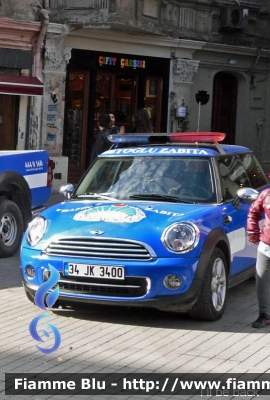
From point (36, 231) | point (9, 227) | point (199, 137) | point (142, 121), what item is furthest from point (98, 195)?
point (142, 121)

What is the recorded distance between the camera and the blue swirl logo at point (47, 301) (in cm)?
712

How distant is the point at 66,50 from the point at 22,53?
1.33m

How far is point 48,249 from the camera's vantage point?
798cm

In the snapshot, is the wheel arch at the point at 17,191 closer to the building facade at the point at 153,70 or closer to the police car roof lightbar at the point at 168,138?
the police car roof lightbar at the point at 168,138

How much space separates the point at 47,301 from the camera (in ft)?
26.8

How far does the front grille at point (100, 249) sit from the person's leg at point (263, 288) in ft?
3.15

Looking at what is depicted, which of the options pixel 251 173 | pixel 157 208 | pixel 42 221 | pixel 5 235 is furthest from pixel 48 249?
pixel 5 235

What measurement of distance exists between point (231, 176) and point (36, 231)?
226 centimetres

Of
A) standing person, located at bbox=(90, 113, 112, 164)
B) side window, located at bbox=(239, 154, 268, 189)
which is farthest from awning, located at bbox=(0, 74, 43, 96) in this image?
side window, located at bbox=(239, 154, 268, 189)

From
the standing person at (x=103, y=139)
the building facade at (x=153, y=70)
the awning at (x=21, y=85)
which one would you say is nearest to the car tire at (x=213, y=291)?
the standing person at (x=103, y=139)

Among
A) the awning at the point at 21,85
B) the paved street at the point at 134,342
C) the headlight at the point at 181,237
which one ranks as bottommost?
the paved street at the point at 134,342

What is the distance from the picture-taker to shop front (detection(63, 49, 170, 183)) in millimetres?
21938

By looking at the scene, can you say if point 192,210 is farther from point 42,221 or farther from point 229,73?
point 229,73

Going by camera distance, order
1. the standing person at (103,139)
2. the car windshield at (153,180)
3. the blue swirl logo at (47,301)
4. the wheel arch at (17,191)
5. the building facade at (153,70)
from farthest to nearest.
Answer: the building facade at (153,70)
the standing person at (103,139)
the wheel arch at (17,191)
the car windshield at (153,180)
the blue swirl logo at (47,301)
